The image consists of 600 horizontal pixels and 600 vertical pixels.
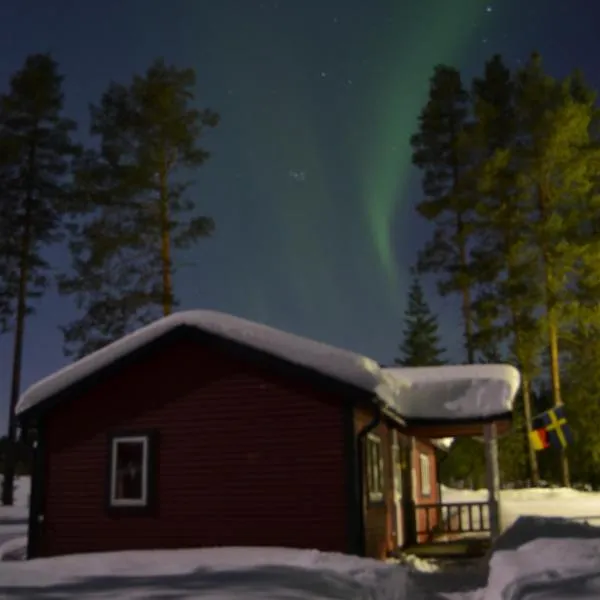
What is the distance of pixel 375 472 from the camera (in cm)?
1578

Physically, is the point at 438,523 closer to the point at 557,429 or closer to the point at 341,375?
the point at 557,429

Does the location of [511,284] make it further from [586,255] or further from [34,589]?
[34,589]

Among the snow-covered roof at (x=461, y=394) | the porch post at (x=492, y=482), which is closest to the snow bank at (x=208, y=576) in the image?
the porch post at (x=492, y=482)

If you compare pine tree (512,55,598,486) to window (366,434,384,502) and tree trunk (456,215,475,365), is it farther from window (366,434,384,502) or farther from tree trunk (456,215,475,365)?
window (366,434,384,502)

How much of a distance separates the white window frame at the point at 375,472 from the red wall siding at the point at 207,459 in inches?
44.2

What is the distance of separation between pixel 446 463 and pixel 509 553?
153 feet

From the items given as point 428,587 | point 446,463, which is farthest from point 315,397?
point 446,463

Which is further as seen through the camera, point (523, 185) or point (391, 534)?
point (523, 185)

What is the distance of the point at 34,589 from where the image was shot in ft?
31.9

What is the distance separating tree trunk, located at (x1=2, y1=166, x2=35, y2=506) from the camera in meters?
30.8

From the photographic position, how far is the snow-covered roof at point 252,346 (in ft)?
46.0

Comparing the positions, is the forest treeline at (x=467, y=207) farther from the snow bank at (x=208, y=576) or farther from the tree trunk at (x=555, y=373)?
the snow bank at (x=208, y=576)

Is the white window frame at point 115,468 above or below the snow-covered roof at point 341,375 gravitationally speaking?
below

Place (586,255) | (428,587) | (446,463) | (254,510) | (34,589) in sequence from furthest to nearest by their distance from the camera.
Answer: (446,463), (586,255), (254,510), (428,587), (34,589)
